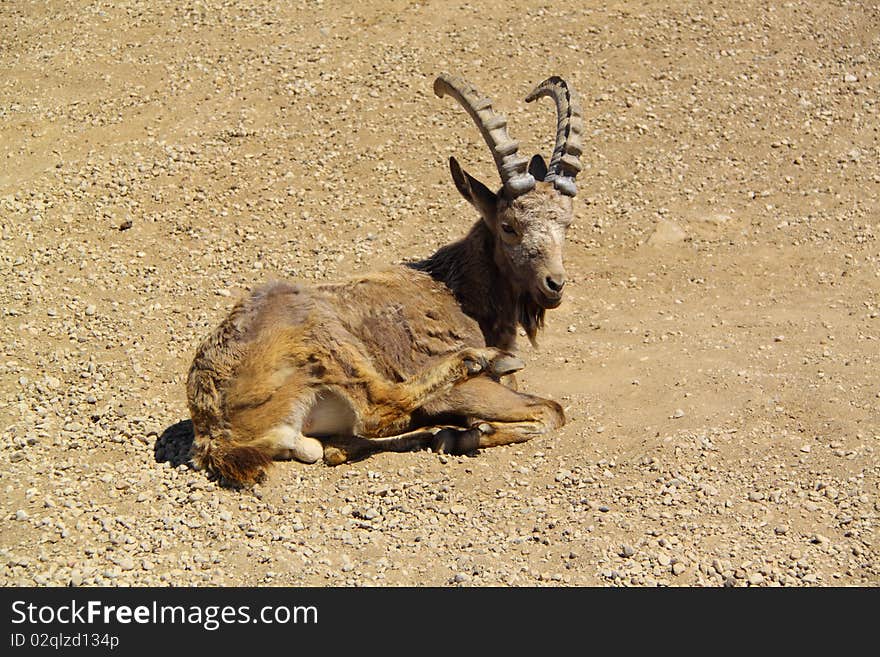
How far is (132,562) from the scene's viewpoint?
23.9ft

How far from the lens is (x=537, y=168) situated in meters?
10.1

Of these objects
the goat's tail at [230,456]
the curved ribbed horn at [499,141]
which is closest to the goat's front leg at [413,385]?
the goat's tail at [230,456]

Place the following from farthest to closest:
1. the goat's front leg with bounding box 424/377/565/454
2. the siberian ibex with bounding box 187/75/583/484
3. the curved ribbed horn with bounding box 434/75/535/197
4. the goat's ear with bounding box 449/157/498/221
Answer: the goat's ear with bounding box 449/157/498/221 → the curved ribbed horn with bounding box 434/75/535/197 → the goat's front leg with bounding box 424/377/565/454 → the siberian ibex with bounding box 187/75/583/484

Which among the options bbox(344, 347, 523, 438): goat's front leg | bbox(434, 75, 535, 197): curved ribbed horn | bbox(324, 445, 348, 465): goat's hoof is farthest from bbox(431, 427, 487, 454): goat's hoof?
bbox(434, 75, 535, 197): curved ribbed horn

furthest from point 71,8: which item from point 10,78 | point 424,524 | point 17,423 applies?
point 424,524

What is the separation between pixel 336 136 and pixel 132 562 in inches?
352

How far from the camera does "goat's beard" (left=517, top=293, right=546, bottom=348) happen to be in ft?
31.6

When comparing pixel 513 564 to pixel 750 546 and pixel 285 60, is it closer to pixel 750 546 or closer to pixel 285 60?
pixel 750 546

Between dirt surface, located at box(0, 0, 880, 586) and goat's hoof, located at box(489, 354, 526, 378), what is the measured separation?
71 centimetres

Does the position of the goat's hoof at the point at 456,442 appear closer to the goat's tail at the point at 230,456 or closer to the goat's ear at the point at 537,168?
the goat's tail at the point at 230,456

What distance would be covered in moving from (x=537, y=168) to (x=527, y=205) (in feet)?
3.23

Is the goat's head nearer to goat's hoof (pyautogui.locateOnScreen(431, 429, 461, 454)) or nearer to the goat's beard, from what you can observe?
the goat's beard

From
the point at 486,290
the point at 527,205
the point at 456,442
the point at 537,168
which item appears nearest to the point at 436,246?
the point at 537,168

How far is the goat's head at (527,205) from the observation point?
916 centimetres
